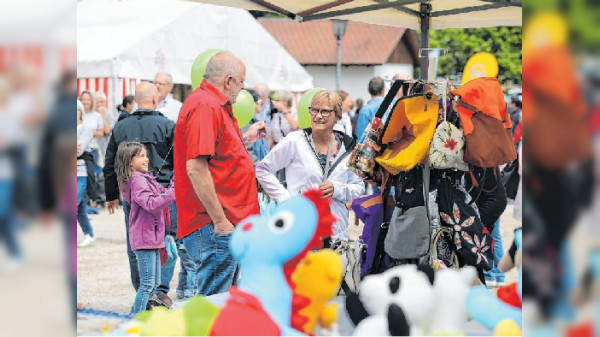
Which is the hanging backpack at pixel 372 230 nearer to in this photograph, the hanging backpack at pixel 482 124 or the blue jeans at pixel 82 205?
the hanging backpack at pixel 482 124

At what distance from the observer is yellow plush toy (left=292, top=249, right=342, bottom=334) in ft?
8.46

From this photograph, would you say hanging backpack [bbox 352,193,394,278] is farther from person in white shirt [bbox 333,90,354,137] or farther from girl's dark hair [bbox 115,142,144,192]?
girl's dark hair [bbox 115,142,144,192]

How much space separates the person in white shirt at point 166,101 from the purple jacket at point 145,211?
5.09 ft

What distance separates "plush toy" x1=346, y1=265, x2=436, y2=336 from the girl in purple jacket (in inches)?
89.5

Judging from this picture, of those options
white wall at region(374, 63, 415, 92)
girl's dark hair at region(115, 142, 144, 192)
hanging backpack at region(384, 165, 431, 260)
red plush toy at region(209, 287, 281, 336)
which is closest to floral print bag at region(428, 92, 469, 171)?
hanging backpack at region(384, 165, 431, 260)

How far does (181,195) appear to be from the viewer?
3791mm

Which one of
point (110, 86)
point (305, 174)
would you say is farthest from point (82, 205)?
point (110, 86)

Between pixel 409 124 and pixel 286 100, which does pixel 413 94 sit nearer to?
pixel 409 124

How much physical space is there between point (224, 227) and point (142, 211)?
4.65ft

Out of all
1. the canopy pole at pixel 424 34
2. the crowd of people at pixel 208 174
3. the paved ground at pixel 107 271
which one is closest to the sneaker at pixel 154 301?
the crowd of people at pixel 208 174

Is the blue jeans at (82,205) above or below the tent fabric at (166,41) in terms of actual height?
below

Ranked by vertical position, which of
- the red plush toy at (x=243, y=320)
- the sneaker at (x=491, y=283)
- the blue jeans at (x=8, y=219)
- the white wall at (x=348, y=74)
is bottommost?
the sneaker at (x=491, y=283)

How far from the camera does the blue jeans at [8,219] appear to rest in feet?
4.21

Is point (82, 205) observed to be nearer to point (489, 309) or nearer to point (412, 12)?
point (412, 12)
